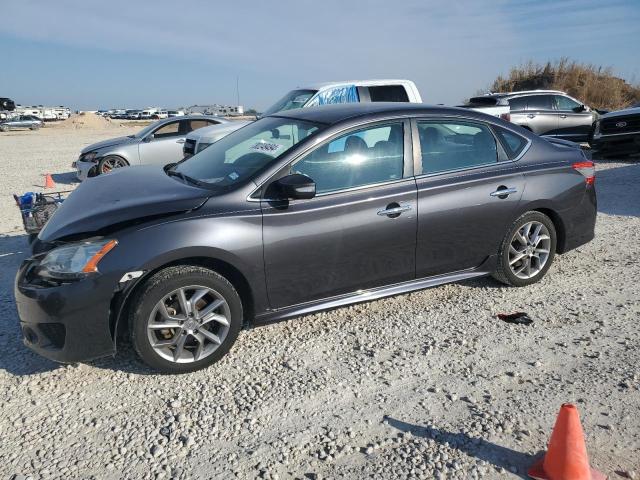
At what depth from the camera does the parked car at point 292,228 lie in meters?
3.35

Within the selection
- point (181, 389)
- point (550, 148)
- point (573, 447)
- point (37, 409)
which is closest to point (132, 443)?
point (181, 389)

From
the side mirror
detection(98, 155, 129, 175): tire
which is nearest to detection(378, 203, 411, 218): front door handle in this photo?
the side mirror

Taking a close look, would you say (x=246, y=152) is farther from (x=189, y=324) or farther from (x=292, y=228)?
(x=189, y=324)

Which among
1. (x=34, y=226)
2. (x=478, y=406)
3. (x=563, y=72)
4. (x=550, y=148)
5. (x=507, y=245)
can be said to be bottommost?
(x=478, y=406)

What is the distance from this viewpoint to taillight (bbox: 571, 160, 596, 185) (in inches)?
201

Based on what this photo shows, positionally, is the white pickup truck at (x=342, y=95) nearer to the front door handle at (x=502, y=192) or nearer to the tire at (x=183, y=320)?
the front door handle at (x=502, y=192)

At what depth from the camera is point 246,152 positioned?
4305 millimetres

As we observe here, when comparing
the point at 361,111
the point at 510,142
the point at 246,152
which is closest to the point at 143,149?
the point at 246,152

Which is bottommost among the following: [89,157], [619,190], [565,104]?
[619,190]

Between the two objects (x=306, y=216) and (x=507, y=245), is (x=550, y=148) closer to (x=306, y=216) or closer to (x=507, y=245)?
(x=507, y=245)

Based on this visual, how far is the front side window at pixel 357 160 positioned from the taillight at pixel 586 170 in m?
2.00

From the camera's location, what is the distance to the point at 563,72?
2928cm

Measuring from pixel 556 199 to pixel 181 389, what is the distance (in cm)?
367

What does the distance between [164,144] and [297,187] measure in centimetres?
928
